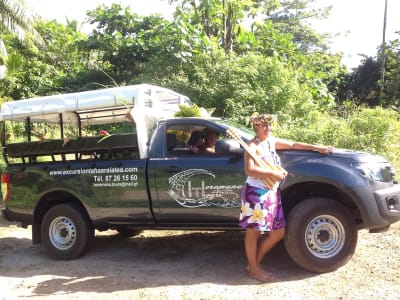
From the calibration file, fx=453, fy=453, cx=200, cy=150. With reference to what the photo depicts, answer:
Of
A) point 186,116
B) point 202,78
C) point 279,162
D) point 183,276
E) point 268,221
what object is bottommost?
point 183,276

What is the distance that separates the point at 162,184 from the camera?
5.41 metres

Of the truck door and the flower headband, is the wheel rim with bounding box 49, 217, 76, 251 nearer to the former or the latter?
the truck door

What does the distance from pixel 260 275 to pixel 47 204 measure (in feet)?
10.5

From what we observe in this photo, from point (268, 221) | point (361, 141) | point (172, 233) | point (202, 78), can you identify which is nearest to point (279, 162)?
point (268, 221)

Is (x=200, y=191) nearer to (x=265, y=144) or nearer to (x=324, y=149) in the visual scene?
(x=265, y=144)

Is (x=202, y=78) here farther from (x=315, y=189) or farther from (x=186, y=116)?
(x=315, y=189)

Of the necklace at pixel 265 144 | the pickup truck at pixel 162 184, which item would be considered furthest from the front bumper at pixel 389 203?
the necklace at pixel 265 144

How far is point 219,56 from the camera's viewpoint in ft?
40.4

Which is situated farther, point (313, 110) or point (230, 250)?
point (313, 110)

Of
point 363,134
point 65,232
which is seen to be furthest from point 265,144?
point 363,134

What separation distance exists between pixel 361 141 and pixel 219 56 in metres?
4.78

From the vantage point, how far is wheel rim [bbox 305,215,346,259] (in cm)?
482

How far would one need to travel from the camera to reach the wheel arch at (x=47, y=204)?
20.0ft

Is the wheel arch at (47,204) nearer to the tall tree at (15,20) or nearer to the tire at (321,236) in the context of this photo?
the tire at (321,236)
